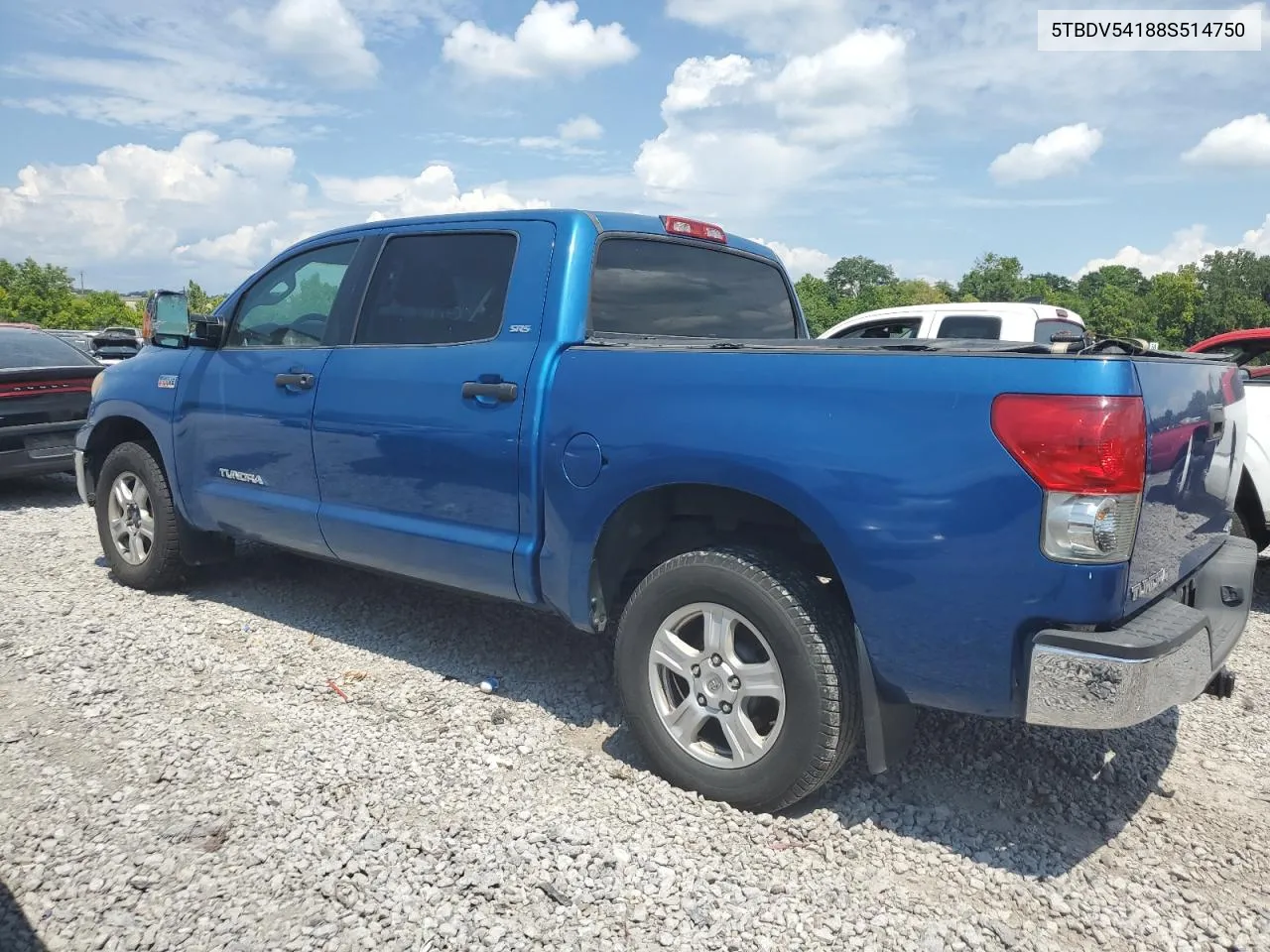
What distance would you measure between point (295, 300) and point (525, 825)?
9.41 ft

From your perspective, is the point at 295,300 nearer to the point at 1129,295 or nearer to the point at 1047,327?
the point at 1047,327

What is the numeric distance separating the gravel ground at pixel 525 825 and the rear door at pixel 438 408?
679mm

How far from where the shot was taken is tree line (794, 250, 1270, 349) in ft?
312

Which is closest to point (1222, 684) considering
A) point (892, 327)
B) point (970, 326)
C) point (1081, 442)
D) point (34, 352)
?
point (1081, 442)

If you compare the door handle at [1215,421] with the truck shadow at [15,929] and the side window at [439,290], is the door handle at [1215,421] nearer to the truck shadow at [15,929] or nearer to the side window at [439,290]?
the side window at [439,290]

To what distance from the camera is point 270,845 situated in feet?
9.23

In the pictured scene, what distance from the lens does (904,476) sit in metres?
2.52

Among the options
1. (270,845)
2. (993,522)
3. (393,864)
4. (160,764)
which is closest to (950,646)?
(993,522)

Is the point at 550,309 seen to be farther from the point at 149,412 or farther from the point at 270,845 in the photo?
the point at 149,412

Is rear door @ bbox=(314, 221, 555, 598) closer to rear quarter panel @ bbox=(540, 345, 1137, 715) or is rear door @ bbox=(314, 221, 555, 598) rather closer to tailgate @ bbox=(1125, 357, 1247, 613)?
rear quarter panel @ bbox=(540, 345, 1137, 715)

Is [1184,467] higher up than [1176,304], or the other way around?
[1176,304]

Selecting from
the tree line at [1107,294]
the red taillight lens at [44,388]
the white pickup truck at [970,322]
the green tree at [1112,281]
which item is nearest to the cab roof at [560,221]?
the white pickup truck at [970,322]

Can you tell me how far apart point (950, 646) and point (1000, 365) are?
751 mm

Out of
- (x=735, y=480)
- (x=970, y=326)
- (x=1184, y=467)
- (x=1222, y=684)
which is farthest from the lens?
(x=970, y=326)
